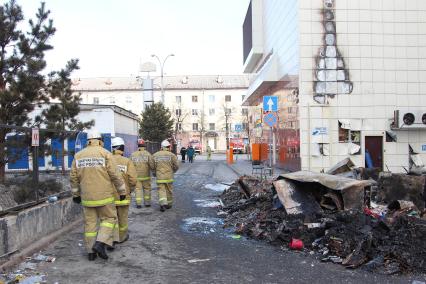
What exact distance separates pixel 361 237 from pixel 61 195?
6337 millimetres

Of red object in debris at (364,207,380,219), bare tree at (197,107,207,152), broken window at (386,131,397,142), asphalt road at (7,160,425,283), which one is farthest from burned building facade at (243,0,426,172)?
bare tree at (197,107,207,152)

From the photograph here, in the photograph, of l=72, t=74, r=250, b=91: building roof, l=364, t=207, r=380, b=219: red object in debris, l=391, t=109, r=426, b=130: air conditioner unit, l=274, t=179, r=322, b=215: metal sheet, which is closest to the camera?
l=364, t=207, r=380, b=219: red object in debris

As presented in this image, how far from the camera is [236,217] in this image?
1064 cm

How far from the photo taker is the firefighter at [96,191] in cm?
695

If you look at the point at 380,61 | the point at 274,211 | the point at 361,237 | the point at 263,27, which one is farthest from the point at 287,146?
the point at 361,237

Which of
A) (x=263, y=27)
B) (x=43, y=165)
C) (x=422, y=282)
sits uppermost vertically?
(x=263, y=27)

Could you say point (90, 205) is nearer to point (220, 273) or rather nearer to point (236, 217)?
point (220, 273)

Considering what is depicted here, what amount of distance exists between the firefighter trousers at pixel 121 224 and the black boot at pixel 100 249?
1047 mm

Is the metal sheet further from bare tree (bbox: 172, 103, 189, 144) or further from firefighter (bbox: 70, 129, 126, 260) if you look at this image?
bare tree (bbox: 172, 103, 189, 144)

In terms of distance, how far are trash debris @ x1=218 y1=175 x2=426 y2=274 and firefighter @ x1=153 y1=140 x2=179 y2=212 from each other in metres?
1.74

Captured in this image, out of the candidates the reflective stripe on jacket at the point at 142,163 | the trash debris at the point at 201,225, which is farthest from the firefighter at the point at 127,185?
the reflective stripe on jacket at the point at 142,163

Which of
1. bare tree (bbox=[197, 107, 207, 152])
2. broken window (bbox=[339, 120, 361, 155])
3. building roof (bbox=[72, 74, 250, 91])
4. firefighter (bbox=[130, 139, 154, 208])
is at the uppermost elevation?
building roof (bbox=[72, 74, 250, 91])

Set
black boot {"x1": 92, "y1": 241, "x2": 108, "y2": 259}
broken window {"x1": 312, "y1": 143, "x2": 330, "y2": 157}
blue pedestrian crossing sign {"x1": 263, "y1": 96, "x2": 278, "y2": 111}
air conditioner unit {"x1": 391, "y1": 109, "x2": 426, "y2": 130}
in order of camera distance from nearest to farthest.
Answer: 1. black boot {"x1": 92, "y1": 241, "x2": 108, "y2": 259}
2. blue pedestrian crossing sign {"x1": 263, "y1": 96, "x2": 278, "y2": 111}
3. air conditioner unit {"x1": 391, "y1": 109, "x2": 426, "y2": 130}
4. broken window {"x1": 312, "y1": 143, "x2": 330, "y2": 157}

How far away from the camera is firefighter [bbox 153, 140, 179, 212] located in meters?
11.9
